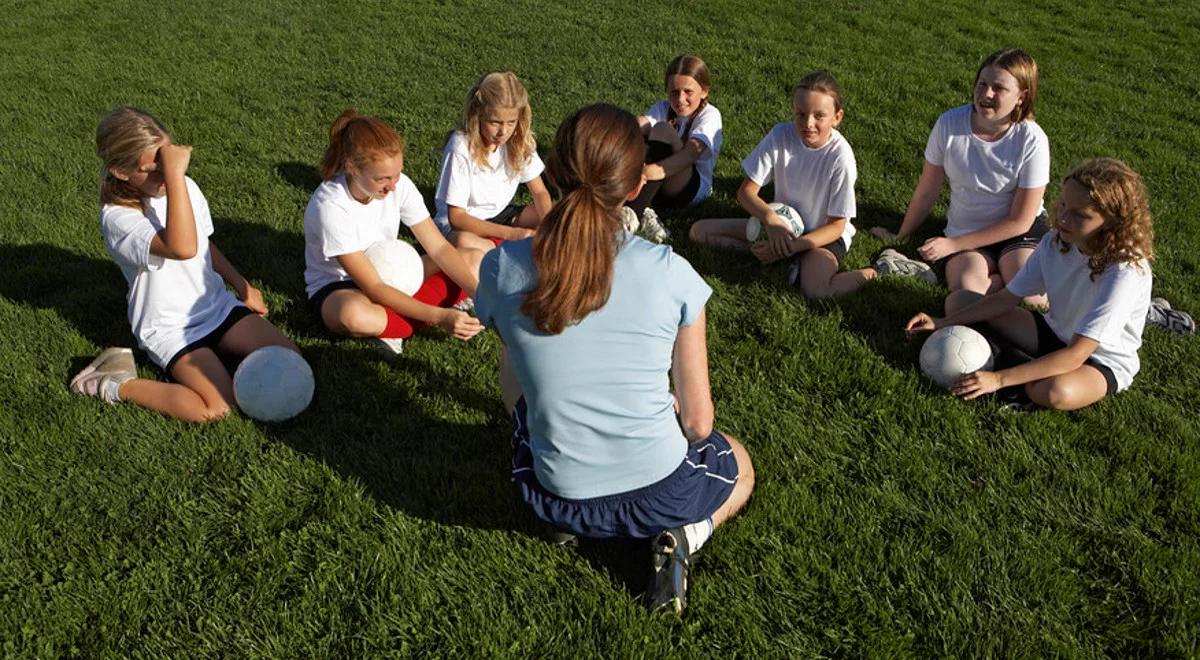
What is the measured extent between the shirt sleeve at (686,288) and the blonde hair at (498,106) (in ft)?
9.31

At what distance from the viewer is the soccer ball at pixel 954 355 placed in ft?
14.0

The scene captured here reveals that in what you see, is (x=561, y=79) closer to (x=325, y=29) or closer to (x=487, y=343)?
(x=325, y=29)

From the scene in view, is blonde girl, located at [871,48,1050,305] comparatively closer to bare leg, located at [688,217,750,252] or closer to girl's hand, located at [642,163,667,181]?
bare leg, located at [688,217,750,252]


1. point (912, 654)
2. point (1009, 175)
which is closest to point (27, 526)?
point (912, 654)

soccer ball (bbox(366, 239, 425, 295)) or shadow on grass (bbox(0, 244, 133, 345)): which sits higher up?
soccer ball (bbox(366, 239, 425, 295))

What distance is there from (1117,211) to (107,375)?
16.2 feet

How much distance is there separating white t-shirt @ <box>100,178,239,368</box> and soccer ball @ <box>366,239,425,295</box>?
2.82 feet

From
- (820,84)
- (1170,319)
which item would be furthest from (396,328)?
(1170,319)

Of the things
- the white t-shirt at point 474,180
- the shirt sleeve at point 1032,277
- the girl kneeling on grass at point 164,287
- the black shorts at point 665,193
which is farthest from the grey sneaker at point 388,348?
the shirt sleeve at point 1032,277

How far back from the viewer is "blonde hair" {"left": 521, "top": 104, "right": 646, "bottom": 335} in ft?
8.40

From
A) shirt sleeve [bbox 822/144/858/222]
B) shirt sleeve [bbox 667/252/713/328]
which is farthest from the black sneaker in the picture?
shirt sleeve [bbox 822/144/858/222]

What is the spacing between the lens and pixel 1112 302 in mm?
3979

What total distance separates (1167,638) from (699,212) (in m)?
4.28

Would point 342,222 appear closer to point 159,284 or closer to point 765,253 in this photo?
point 159,284
